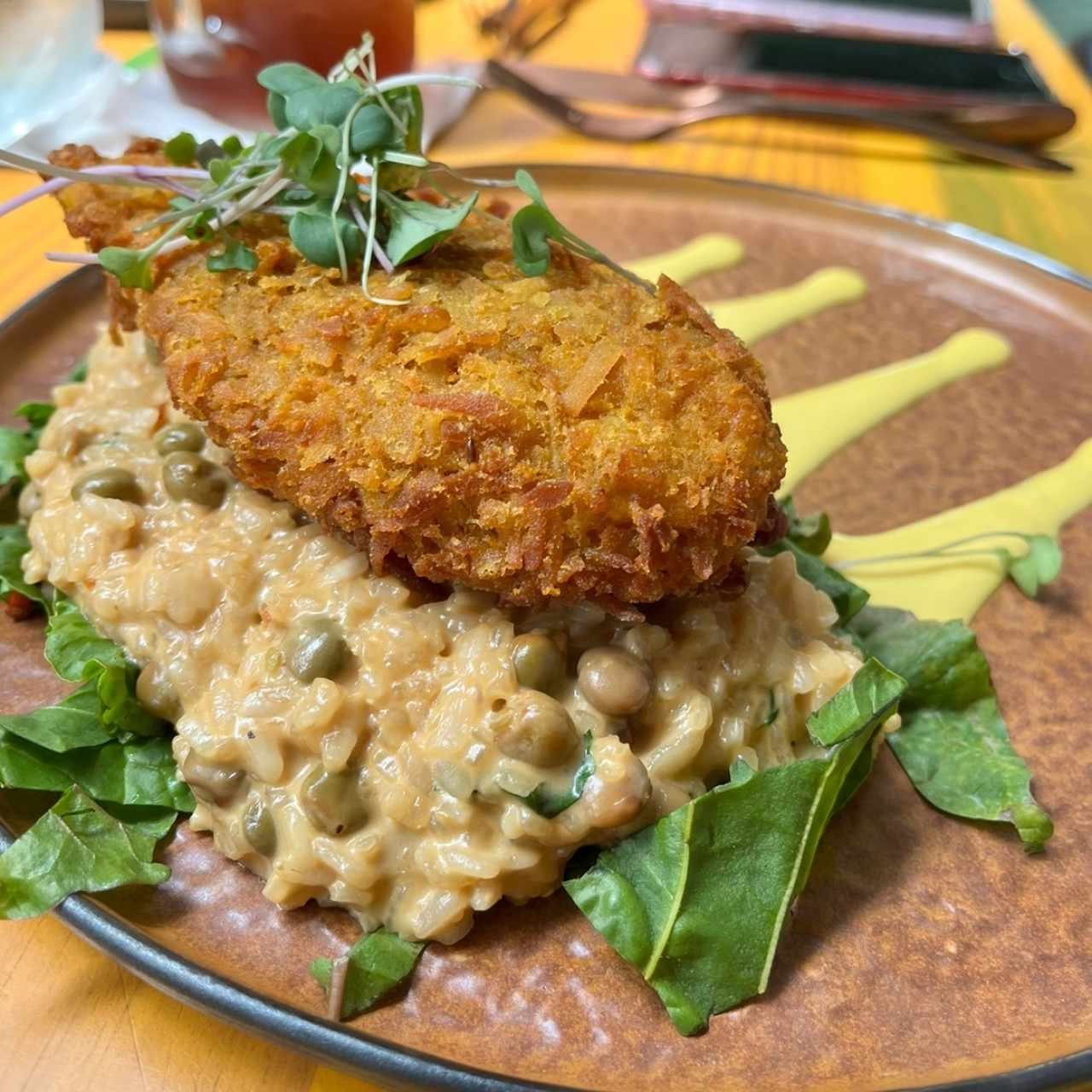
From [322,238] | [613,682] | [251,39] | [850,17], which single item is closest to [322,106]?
[322,238]

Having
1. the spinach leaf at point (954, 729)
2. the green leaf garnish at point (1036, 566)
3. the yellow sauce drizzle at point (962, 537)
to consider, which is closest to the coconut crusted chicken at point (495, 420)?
the spinach leaf at point (954, 729)

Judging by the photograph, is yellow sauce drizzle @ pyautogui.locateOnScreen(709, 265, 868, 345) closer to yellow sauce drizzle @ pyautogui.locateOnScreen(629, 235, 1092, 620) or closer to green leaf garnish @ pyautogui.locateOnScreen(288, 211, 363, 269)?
yellow sauce drizzle @ pyautogui.locateOnScreen(629, 235, 1092, 620)

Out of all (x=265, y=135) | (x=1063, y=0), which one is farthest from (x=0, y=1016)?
(x=1063, y=0)

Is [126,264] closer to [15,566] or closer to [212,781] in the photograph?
[15,566]

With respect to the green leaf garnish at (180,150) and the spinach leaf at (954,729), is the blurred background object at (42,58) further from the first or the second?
the spinach leaf at (954,729)

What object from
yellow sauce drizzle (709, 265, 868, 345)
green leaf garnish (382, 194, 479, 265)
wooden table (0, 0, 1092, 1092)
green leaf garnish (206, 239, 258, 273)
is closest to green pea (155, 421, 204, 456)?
green leaf garnish (206, 239, 258, 273)

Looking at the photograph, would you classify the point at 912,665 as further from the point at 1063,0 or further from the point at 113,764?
the point at 1063,0
